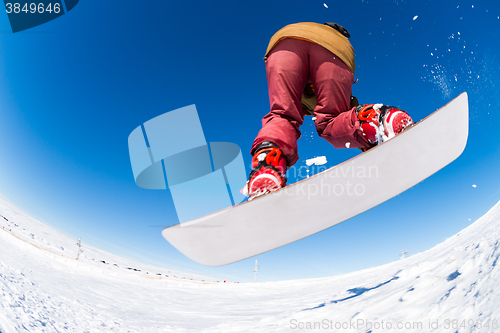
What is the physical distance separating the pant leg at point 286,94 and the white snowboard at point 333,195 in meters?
0.30

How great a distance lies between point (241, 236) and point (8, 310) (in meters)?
1.19

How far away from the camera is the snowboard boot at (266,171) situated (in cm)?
97

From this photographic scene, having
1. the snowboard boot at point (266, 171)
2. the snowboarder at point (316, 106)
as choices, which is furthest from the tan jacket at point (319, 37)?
the snowboard boot at point (266, 171)

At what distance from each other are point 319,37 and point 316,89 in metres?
0.36

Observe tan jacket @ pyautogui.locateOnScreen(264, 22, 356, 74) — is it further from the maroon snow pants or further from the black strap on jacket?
the black strap on jacket

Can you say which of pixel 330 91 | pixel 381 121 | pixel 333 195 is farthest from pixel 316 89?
pixel 333 195

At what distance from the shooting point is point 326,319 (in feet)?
4.03

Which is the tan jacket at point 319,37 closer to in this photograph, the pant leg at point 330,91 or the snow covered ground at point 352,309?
the pant leg at point 330,91

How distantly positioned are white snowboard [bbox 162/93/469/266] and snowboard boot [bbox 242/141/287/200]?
7cm

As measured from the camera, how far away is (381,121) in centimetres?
106

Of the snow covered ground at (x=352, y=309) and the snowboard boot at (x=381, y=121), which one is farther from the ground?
the snowboard boot at (x=381, y=121)

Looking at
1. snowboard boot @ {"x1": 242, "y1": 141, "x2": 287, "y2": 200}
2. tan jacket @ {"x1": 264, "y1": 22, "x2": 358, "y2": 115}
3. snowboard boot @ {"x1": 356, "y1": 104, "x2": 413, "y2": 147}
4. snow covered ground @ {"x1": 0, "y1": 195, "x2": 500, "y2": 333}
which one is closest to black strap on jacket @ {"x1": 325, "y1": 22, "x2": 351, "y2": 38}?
tan jacket @ {"x1": 264, "y1": 22, "x2": 358, "y2": 115}

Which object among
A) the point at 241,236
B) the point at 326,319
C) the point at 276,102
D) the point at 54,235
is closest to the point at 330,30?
the point at 276,102

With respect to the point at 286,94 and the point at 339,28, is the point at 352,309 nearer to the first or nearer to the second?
the point at 286,94
